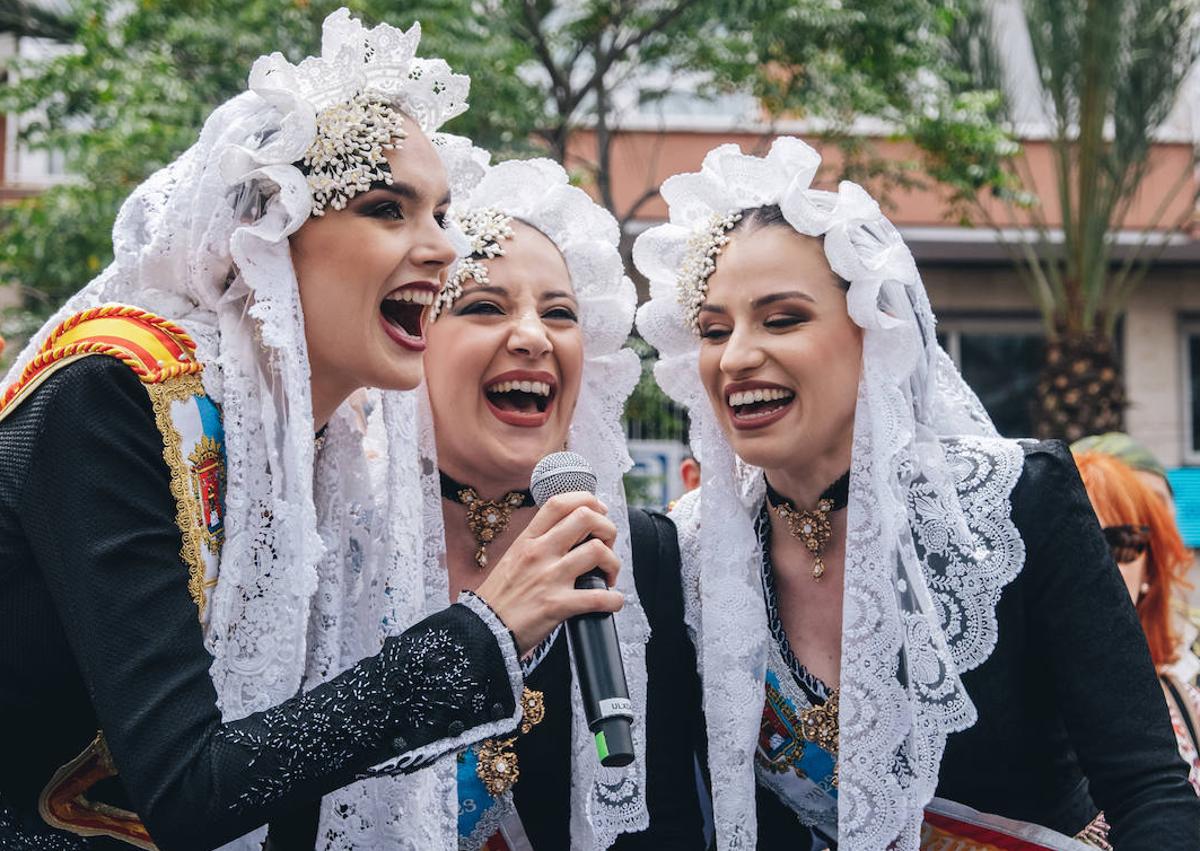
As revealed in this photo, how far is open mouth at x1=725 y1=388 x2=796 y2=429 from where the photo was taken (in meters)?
2.92

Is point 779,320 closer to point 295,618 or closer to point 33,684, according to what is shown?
point 295,618

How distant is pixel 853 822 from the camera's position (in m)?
2.72

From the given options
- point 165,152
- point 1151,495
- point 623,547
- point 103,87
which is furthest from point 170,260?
point 103,87

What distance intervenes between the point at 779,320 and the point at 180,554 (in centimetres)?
135

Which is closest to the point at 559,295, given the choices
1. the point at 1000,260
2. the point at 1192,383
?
the point at 1000,260

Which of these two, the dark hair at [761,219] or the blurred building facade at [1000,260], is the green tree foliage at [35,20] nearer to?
the blurred building facade at [1000,260]

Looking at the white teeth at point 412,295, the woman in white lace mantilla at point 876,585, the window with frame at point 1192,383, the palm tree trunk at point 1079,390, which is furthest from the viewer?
the window with frame at point 1192,383

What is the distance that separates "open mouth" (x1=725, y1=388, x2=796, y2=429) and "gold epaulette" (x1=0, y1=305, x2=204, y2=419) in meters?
1.15

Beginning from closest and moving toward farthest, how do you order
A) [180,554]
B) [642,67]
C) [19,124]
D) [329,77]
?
1. [180,554]
2. [329,77]
3. [642,67]
4. [19,124]

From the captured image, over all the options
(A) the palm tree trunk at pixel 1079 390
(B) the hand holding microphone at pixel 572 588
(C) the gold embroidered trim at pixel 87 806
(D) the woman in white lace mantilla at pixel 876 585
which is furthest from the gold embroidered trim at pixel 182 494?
(A) the palm tree trunk at pixel 1079 390

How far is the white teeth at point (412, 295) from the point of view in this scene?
2486 millimetres

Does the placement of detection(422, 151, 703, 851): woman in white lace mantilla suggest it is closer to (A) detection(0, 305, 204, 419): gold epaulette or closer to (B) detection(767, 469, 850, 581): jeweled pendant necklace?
(B) detection(767, 469, 850, 581): jeweled pendant necklace

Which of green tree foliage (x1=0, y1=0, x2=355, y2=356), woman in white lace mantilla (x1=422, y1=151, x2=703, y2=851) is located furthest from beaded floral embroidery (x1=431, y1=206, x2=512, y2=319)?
green tree foliage (x1=0, y1=0, x2=355, y2=356)

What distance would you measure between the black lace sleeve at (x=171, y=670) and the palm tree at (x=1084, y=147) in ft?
26.5
